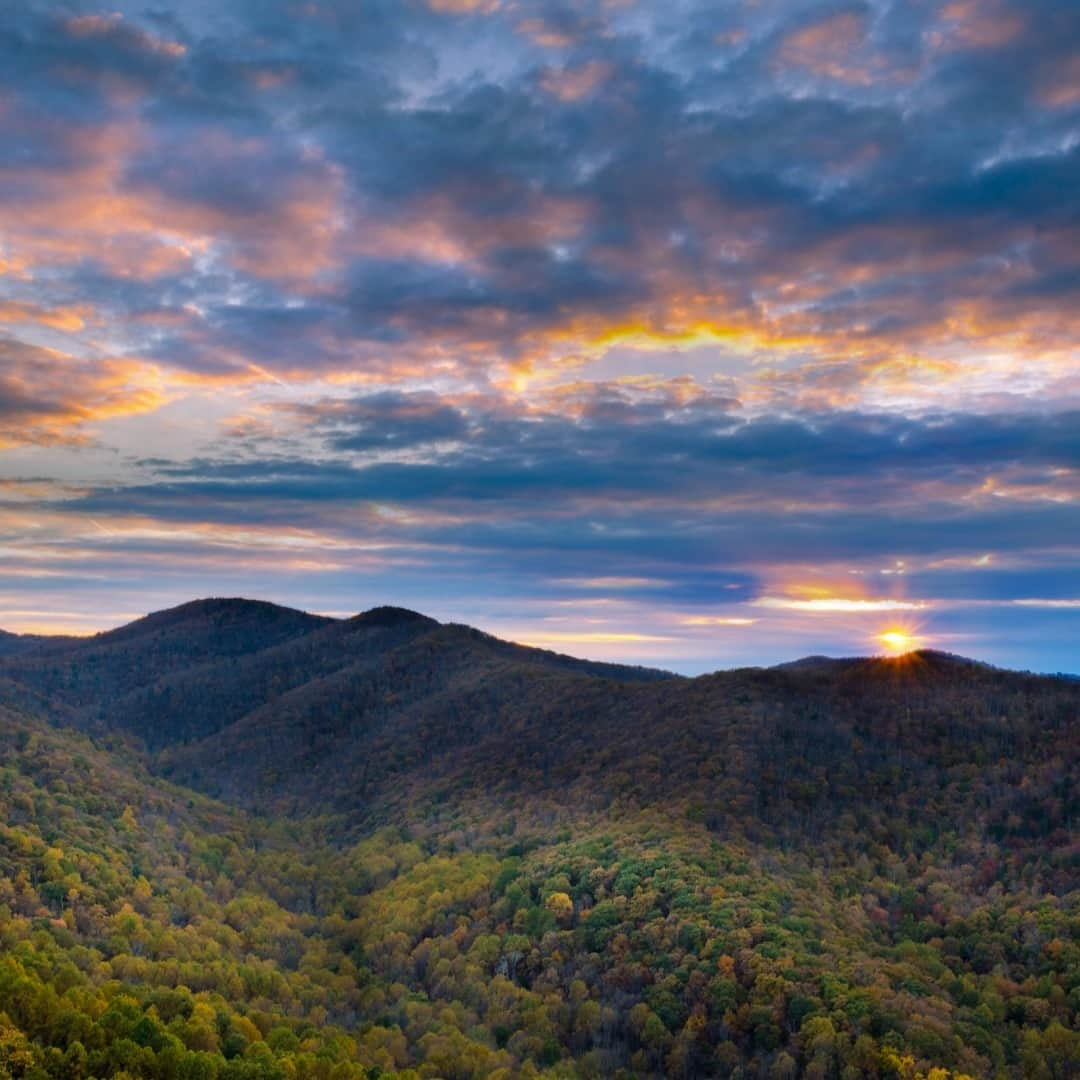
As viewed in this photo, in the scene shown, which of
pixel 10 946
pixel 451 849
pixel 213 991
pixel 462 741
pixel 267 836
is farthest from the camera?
pixel 462 741

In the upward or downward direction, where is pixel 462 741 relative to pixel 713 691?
downward

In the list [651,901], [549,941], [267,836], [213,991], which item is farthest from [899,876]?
[267,836]

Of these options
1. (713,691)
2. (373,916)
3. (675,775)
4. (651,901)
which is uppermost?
(713,691)

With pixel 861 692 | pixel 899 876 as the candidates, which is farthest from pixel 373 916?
pixel 861 692

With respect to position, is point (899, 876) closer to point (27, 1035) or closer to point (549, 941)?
point (549, 941)

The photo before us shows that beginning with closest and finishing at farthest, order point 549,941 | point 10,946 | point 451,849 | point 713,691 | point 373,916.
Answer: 1. point 10,946
2. point 549,941
3. point 373,916
4. point 451,849
5. point 713,691

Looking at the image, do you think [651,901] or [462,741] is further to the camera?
[462,741]

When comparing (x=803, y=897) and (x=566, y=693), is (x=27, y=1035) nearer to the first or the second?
(x=803, y=897)
